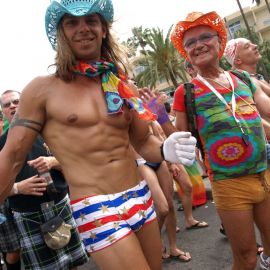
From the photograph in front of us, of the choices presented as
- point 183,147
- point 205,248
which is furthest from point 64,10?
point 205,248

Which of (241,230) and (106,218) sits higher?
(106,218)

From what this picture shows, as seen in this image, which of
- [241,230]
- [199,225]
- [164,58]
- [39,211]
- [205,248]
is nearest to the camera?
[241,230]

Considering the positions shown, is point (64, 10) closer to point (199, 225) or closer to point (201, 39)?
point (201, 39)

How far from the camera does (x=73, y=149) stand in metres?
2.18

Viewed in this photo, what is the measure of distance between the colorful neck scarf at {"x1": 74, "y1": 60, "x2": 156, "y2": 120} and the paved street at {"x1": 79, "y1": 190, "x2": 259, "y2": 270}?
2096 millimetres

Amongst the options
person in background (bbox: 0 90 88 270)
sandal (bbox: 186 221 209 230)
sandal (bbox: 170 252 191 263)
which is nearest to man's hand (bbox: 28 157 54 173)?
person in background (bbox: 0 90 88 270)

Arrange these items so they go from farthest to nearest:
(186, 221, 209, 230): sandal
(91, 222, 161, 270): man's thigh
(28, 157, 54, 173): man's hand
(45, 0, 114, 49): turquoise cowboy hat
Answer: (186, 221, 209, 230): sandal < (28, 157, 54, 173): man's hand < (45, 0, 114, 49): turquoise cowboy hat < (91, 222, 161, 270): man's thigh

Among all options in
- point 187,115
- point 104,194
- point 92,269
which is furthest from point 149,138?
point 92,269

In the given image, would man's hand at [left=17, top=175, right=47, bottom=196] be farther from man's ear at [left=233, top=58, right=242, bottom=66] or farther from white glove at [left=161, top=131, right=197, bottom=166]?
man's ear at [left=233, top=58, right=242, bottom=66]

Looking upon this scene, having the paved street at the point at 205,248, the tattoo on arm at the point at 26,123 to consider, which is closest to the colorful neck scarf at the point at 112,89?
the tattoo on arm at the point at 26,123

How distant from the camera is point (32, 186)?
3.33 m

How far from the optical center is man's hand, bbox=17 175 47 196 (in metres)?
3.31

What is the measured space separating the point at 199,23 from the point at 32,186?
6.17 feet

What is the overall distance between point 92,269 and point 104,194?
2.88 meters
